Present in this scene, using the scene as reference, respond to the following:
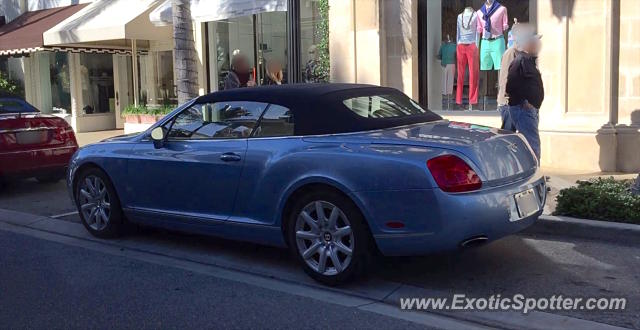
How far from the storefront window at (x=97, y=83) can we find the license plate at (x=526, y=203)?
1642 centimetres

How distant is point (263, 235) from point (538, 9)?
6.32 meters

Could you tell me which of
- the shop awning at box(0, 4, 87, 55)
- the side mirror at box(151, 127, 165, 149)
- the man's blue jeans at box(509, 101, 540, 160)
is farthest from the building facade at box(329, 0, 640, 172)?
the shop awning at box(0, 4, 87, 55)

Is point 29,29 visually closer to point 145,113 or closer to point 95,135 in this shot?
point 95,135

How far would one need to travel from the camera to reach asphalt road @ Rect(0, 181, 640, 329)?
507 cm

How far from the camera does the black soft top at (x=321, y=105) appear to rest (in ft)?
18.3

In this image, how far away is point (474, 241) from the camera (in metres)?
4.92

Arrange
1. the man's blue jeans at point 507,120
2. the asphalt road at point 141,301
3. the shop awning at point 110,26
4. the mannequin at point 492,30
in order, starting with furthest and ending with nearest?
the shop awning at point 110,26 → the mannequin at point 492,30 → the man's blue jeans at point 507,120 → the asphalt road at point 141,301

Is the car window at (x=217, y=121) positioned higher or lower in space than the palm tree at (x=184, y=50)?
lower

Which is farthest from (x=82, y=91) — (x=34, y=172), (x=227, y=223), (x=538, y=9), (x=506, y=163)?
(x=506, y=163)

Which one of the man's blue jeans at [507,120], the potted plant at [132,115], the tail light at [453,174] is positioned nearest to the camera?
the tail light at [453,174]

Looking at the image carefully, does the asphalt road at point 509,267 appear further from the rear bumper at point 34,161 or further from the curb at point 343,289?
the rear bumper at point 34,161

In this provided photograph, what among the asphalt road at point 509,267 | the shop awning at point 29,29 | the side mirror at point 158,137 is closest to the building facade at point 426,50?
the shop awning at point 29,29

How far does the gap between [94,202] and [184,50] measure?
130 inches

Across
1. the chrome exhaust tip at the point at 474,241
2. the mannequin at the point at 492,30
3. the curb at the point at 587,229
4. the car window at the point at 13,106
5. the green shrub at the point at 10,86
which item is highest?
the mannequin at the point at 492,30
